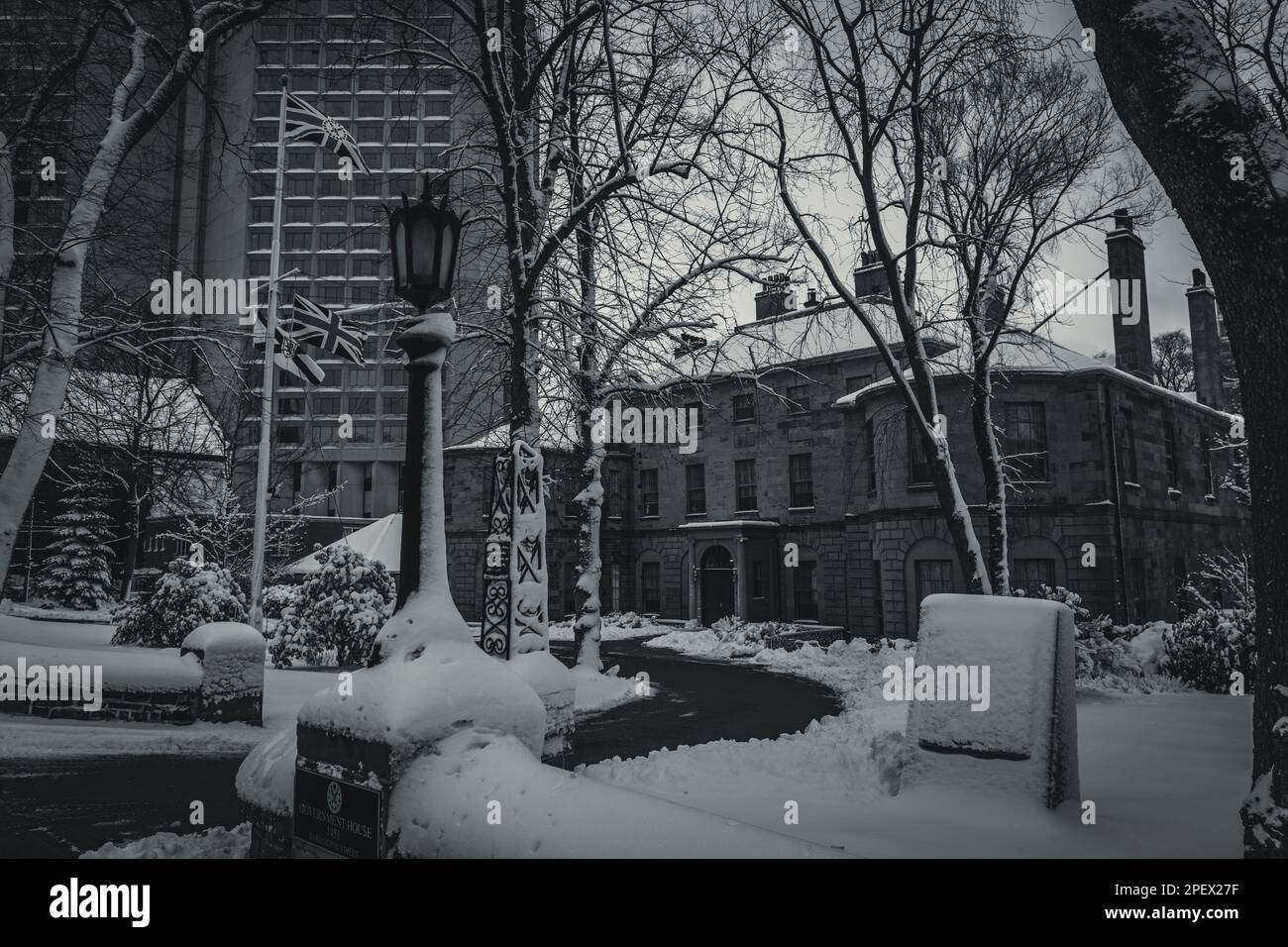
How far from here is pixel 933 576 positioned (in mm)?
23031

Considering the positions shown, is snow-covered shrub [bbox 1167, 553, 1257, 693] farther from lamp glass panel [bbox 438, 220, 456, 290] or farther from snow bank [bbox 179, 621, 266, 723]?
snow bank [bbox 179, 621, 266, 723]

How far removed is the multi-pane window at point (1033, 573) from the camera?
21516 mm

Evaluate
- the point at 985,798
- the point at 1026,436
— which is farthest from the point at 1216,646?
the point at 985,798

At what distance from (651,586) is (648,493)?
14.4ft

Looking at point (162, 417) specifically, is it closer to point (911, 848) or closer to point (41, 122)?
point (41, 122)

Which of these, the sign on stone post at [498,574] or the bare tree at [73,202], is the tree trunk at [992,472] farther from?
the bare tree at [73,202]

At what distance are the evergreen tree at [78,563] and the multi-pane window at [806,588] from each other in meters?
27.0

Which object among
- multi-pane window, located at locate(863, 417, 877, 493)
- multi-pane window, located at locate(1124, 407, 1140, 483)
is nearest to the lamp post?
multi-pane window, located at locate(863, 417, 877, 493)

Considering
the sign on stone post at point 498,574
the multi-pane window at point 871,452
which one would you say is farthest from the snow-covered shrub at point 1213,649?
the sign on stone post at point 498,574

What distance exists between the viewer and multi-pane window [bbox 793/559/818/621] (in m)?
29.0

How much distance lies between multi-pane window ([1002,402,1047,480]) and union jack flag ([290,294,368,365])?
1806cm

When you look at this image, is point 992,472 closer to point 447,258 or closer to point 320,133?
point 447,258

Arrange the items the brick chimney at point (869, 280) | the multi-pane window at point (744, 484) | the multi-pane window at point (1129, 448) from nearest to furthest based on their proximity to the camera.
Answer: the multi-pane window at point (1129, 448), the brick chimney at point (869, 280), the multi-pane window at point (744, 484)
